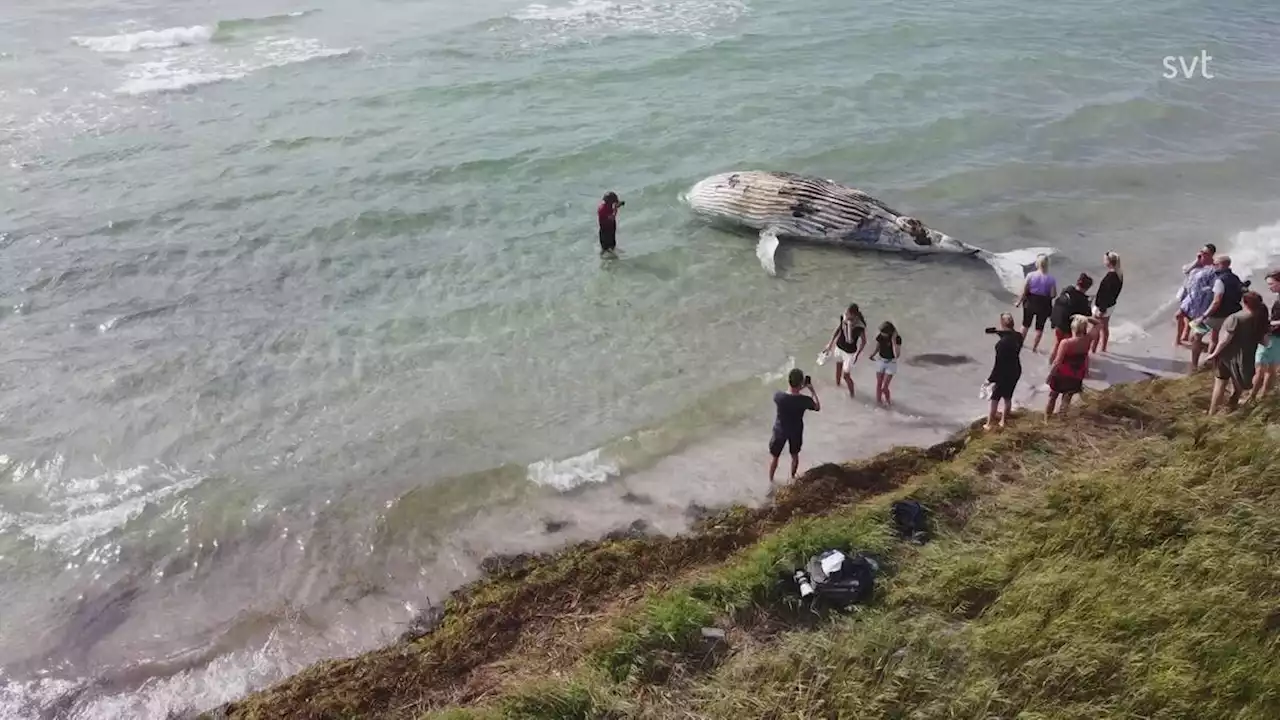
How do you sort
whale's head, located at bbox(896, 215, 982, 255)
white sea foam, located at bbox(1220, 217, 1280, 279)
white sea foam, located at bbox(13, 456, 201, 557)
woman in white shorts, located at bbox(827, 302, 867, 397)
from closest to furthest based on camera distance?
white sea foam, located at bbox(13, 456, 201, 557), woman in white shorts, located at bbox(827, 302, 867, 397), white sea foam, located at bbox(1220, 217, 1280, 279), whale's head, located at bbox(896, 215, 982, 255)

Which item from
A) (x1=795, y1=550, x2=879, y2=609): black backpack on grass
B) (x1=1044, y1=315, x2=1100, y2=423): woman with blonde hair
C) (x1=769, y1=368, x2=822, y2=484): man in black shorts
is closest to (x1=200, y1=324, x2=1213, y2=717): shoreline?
(x1=1044, y1=315, x2=1100, y2=423): woman with blonde hair

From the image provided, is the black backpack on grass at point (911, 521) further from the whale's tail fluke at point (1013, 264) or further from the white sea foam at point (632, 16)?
the white sea foam at point (632, 16)

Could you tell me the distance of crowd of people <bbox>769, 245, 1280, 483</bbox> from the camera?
10008 mm

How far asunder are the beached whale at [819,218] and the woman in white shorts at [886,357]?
4032 mm

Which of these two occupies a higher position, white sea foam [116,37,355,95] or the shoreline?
white sea foam [116,37,355,95]

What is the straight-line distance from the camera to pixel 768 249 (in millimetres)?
16062

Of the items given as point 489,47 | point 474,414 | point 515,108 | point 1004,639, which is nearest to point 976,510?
point 1004,639

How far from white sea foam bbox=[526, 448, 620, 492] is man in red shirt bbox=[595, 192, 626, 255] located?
5.65 metres

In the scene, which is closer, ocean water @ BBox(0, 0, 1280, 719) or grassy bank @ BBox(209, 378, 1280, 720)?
grassy bank @ BBox(209, 378, 1280, 720)

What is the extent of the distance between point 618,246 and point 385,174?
5.76m

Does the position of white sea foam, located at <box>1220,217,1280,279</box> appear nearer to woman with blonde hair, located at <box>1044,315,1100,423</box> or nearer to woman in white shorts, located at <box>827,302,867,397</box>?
woman with blonde hair, located at <box>1044,315,1100,423</box>

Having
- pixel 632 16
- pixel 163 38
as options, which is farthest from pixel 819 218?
pixel 163 38

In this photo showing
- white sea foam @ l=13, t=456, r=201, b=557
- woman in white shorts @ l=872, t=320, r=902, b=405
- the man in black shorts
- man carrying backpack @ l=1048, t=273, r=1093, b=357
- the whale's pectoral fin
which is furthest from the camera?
the whale's pectoral fin
